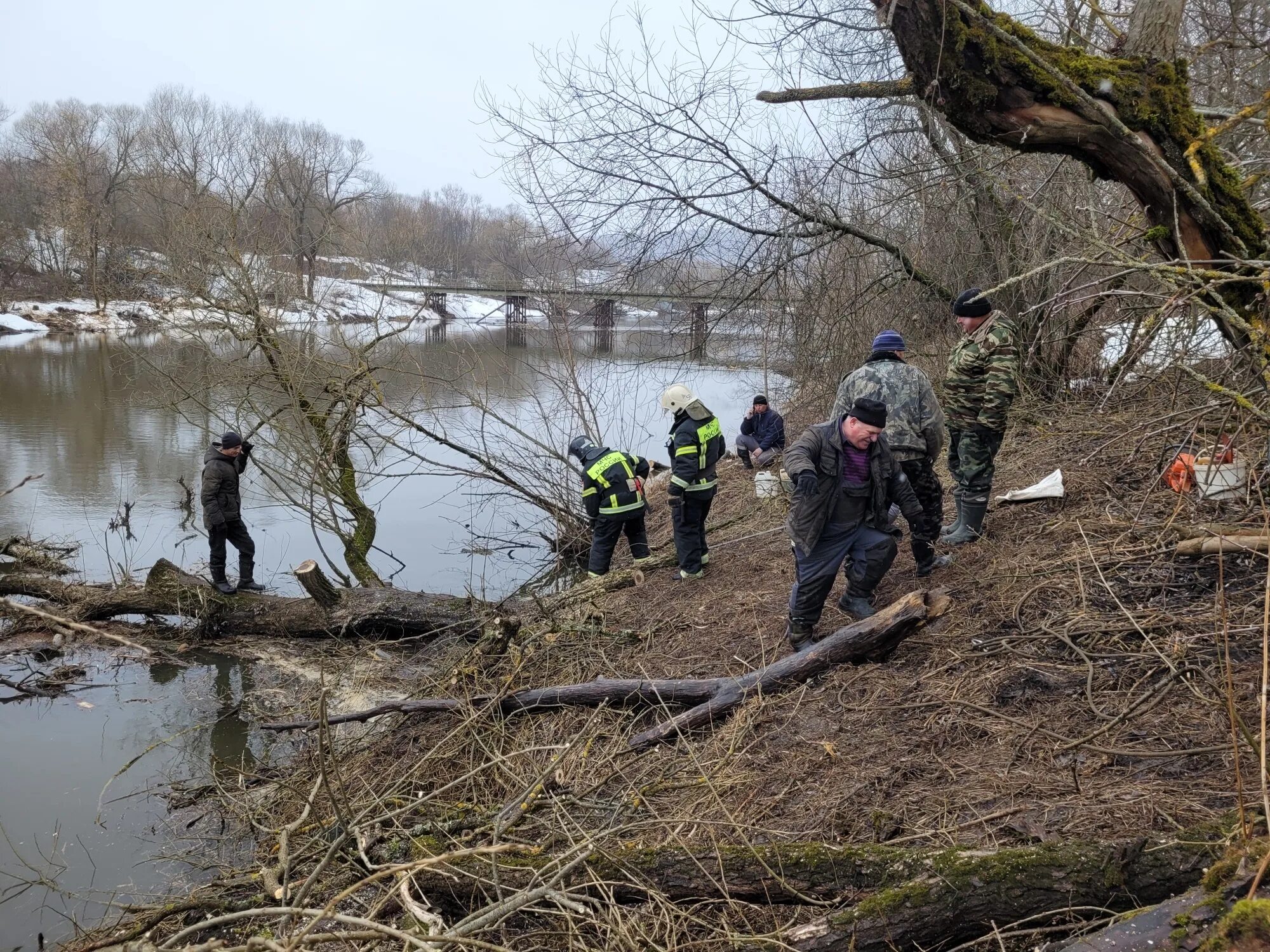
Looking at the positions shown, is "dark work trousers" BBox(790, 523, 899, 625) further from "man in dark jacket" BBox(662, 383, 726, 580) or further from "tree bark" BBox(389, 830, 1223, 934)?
"man in dark jacket" BBox(662, 383, 726, 580)

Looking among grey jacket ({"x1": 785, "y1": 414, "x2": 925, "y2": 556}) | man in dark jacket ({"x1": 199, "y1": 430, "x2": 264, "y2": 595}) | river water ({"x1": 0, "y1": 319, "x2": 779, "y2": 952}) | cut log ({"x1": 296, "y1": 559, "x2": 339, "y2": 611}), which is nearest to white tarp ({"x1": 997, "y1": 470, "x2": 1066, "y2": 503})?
grey jacket ({"x1": 785, "y1": 414, "x2": 925, "y2": 556})

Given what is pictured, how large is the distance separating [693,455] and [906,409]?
6.81 feet

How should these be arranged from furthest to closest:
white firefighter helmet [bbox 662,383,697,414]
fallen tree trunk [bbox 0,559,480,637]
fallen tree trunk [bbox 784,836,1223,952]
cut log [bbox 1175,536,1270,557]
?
fallen tree trunk [bbox 0,559,480,637] < white firefighter helmet [bbox 662,383,697,414] < cut log [bbox 1175,536,1270,557] < fallen tree trunk [bbox 784,836,1223,952]

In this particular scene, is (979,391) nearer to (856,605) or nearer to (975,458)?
(975,458)

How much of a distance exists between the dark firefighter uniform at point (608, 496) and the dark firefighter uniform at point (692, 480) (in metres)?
0.51

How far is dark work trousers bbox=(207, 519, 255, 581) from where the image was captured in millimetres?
9289

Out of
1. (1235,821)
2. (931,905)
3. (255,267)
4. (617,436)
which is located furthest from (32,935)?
(617,436)

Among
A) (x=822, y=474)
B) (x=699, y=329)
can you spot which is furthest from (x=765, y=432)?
(x=822, y=474)

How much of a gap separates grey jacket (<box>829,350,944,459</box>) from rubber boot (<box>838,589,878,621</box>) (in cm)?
103

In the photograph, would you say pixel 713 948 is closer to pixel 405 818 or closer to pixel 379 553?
pixel 405 818

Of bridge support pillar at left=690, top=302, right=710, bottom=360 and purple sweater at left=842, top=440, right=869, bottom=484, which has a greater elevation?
bridge support pillar at left=690, top=302, right=710, bottom=360

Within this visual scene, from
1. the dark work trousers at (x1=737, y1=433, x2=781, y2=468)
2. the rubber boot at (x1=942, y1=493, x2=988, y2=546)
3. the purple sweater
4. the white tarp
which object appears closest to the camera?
the purple sweater

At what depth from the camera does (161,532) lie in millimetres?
12711

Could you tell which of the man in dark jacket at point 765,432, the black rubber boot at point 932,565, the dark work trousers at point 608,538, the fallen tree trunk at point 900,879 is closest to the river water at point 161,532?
the man in dark jacket at point 765,432
